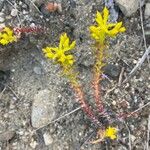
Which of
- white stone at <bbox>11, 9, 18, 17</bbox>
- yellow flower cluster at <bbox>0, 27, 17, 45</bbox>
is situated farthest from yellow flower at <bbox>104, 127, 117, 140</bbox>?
white stone at <bbox>11, 9, 18, 17</bbox>

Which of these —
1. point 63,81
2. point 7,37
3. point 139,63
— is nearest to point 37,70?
point 63,81

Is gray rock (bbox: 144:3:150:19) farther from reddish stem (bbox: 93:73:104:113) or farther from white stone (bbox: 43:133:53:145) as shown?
white stone (bbox: 43:133:53:145)

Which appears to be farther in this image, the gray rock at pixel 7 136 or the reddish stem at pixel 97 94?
the gray rock at pixel 7 136

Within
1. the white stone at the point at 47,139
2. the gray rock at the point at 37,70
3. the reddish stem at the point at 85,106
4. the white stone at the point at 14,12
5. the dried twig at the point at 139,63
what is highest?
the white stone at the point at 14,12

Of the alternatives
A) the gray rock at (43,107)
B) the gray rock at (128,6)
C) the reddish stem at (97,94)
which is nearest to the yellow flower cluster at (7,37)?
the gray rock at (43,107)

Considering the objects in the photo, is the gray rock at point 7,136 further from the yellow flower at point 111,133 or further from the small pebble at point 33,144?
the yellow flower at point 111,133

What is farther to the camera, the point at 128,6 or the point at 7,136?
the point at 128,6

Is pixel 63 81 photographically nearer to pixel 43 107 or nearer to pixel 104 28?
pixel 43 107
